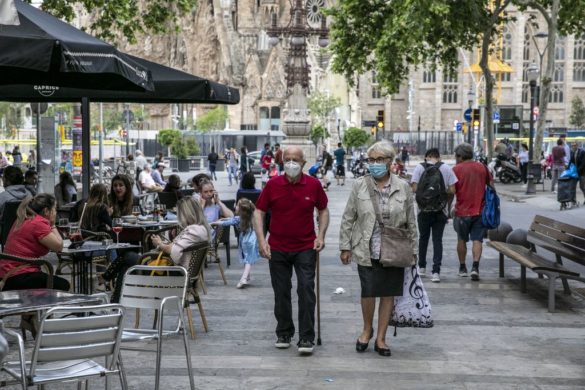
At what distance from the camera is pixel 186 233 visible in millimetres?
9656

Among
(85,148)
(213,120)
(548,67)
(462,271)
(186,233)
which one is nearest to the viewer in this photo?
(186,233)

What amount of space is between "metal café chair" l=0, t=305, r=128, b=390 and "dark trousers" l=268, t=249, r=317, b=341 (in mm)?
3130

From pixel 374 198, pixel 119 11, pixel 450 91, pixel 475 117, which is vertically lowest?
pixel 374 198

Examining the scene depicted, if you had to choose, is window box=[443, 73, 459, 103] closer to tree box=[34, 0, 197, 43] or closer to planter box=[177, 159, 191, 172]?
planter box=[177, 159, 191, 172]

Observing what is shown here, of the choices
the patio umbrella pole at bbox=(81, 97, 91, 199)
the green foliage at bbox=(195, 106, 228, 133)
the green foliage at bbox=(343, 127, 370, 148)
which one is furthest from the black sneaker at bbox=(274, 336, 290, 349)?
the green foliage at bbox=(195, 106, 228, 133)

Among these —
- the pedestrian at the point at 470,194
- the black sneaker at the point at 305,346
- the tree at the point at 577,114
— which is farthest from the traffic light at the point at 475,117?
the tree at the point at 577,114

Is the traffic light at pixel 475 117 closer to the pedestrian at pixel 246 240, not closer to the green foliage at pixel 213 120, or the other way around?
the pedestrian at pixel 246 240

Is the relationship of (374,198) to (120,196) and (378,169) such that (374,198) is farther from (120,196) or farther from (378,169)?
(120,196)

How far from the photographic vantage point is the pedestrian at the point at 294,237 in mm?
8883

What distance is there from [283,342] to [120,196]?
15.7 ft

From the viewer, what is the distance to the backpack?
1311 centimetres

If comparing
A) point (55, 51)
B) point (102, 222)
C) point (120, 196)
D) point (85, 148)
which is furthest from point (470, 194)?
point (55, 51)

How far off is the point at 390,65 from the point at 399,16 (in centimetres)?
321

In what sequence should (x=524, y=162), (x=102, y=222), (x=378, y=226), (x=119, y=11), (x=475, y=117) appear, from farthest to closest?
(x=475, y=117) → (x=524, y=162) → (x=119, y=11) → (x=102, y=222) → (x=378, y=226)
